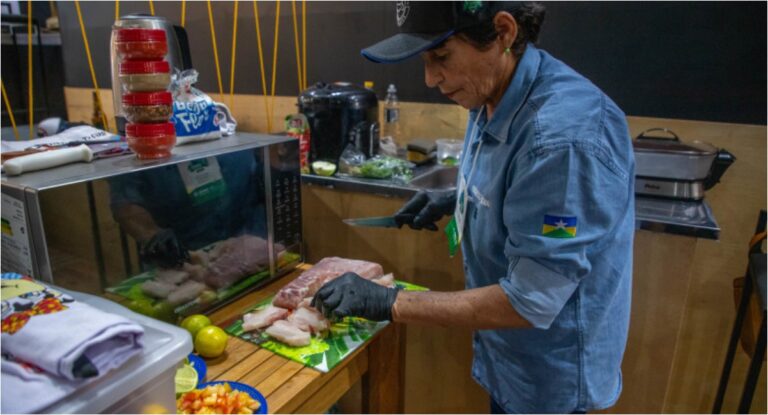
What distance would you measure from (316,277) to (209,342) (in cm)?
33

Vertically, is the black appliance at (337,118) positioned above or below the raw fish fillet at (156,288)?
above

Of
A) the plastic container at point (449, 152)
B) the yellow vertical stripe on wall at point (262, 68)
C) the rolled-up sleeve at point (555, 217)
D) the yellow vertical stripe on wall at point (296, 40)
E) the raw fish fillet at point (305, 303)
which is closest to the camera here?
the rolled-up sleeve at point (555, 217)

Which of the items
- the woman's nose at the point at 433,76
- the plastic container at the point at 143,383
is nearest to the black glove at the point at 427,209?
the woman's nose at the point at 433,76

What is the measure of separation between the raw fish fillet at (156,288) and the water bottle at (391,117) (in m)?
1.32

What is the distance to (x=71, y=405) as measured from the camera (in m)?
0.54

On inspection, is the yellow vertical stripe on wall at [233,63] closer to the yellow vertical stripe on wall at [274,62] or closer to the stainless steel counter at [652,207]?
the yellow vertical stripe on wall at [274,62]

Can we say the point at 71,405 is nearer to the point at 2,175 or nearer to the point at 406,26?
the point at 2,175

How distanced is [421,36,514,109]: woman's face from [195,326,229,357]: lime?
26.8 inches

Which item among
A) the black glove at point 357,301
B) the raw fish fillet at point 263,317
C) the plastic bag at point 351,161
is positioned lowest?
the raw fish fillet at point 263,317

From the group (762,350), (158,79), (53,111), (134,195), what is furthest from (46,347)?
(53,111)

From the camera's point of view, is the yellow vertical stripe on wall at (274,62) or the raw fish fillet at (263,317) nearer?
the raw fish fillet at (263,317)

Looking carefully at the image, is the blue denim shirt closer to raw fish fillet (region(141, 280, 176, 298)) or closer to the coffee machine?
raw fish fillet (region(141, 280, 176, 298))

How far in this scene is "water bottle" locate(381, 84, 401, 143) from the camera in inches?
89.2

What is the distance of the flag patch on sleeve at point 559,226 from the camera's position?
870 millimetres
